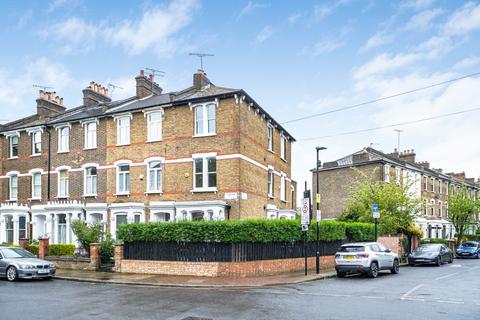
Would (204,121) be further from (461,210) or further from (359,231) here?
(461,210)

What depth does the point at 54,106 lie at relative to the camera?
1512 inches

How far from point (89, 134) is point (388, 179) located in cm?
2996

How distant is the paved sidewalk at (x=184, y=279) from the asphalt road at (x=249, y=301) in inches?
31.0

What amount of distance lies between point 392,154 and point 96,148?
35.6 meters

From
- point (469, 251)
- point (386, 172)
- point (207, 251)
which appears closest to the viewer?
Result: point (207, 251)

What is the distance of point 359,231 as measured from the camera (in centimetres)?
3016

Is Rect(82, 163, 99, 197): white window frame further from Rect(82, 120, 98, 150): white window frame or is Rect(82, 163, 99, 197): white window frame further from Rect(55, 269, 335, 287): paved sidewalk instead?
Rect(55, 269, 335, 287): paved sidewalk

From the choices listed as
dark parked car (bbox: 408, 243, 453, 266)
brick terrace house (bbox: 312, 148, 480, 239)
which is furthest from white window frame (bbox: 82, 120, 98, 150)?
brick terrace house (bbox: 312, 148, 480, 239)

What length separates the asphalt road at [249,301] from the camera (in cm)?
1158

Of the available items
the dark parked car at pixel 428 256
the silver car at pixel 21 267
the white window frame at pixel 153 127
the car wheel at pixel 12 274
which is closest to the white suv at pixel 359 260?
the dark parked car at pixel 428 256

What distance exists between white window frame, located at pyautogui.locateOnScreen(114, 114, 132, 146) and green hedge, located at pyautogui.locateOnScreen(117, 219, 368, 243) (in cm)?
994

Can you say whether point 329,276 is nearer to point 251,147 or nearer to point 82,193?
point 251,147

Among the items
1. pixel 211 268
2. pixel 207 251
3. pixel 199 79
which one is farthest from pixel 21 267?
pixel 199 79

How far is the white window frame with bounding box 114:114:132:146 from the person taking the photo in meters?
31.0
